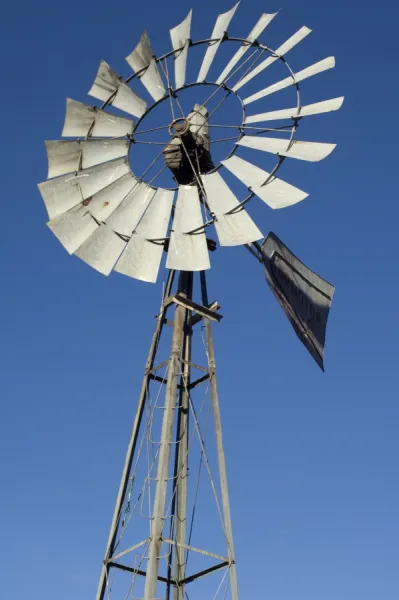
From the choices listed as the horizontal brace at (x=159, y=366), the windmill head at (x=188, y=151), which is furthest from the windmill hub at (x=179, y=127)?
the horizontal brace at (x=159, y=366)

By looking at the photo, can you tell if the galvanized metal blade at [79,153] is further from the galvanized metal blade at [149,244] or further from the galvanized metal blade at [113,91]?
the galvanized metal blade at [149,244]

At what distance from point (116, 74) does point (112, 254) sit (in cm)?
387

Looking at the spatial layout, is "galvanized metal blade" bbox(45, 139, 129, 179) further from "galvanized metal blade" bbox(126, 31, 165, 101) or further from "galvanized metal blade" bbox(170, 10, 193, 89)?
"galvanized metal blade" bbox(170, 10, 193, 89)

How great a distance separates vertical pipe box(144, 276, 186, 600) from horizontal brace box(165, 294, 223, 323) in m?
0.11

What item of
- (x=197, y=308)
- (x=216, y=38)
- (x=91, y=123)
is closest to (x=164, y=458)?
(x=197, y=308)

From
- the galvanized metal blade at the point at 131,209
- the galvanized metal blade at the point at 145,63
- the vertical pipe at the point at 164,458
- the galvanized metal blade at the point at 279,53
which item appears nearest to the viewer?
the vertical pipe at the point at 164,458

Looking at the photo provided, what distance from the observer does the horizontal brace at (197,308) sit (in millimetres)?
12297

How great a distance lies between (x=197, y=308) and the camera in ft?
40.4

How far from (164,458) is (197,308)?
2684mm

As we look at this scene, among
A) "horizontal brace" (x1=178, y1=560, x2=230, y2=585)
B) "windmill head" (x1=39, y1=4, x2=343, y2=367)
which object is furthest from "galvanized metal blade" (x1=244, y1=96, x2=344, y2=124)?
"horizontal brace" (x1=178, y1=560, x2=230, y2=585)

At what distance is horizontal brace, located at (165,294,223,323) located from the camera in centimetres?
1230

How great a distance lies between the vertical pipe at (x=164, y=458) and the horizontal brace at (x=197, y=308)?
105mm

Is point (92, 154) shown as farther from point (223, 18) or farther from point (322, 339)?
point (322, 339)

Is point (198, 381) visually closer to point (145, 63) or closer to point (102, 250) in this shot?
point (102, 250)
